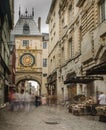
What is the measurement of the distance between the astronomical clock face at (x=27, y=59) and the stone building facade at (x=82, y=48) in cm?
2269

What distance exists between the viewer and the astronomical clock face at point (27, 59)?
63094 millimetres

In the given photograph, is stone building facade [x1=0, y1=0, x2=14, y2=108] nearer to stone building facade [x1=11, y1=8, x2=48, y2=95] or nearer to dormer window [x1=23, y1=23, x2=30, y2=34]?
stone building facade [x1=11, y1=8, x2=48, y2=95]

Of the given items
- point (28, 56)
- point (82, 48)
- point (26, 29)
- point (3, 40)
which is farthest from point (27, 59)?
point (82, 48)

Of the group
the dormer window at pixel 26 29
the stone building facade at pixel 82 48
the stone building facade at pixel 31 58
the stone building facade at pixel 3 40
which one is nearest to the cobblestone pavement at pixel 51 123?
the stone building facade at pixel 82 48

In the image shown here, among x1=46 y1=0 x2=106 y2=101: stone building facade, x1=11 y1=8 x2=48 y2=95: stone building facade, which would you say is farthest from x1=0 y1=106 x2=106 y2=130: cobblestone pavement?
x1=11 y1=8 x2=48 y2=95: stone building facade

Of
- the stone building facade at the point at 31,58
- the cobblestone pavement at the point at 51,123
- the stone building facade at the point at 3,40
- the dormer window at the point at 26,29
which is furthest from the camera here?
the dormer window at the point at 26,29

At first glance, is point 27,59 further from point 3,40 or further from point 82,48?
point 82,48

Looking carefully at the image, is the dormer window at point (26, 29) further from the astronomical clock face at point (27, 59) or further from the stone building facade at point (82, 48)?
the stone building facade at point (82, 48)

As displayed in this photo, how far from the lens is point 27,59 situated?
2485 inches

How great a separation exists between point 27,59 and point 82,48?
3821cm

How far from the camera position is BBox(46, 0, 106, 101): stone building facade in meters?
21.1

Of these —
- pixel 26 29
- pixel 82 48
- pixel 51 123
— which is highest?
pixel 26 29

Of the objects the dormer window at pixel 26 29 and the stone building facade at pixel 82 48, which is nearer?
the stone building facade at pixel 82 48

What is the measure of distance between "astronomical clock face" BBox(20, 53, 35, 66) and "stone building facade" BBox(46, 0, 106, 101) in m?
22.7
